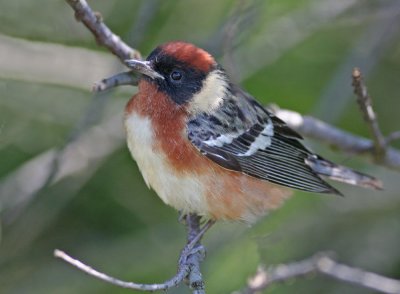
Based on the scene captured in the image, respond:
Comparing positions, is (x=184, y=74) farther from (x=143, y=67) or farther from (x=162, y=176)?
(x=162, y=176)

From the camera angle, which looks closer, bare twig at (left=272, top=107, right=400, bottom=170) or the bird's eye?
the bird's eye

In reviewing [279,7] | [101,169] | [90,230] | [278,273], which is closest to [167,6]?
[279,7]

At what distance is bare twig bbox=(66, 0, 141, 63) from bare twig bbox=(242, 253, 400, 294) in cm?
150

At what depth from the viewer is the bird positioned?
4.75 m

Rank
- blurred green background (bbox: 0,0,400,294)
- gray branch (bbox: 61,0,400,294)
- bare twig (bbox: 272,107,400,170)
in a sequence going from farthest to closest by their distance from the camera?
blurred green background (bbox: 0,0,400,294), bare twig (bbox: 272,107,400,170), gray branch (bbox: 61,0,400,294)

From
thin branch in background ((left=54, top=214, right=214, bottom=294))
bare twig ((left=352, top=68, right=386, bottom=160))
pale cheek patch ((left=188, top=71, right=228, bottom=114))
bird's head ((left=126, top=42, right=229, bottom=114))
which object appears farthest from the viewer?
pale cheek patch ((left=188, top=71, right=228, bottom=114))

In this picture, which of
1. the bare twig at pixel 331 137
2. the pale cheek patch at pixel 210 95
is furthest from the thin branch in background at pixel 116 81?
the bare twig at pixel 331 137

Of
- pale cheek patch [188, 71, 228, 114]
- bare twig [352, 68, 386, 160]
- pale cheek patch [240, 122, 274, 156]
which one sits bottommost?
pale cheek patch [240, 122, 274, 156]

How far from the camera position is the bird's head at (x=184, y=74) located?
16.0 ft

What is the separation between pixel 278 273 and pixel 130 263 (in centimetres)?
158

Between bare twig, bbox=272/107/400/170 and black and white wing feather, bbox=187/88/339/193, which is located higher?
bare twig, bbox=272/107/400/170

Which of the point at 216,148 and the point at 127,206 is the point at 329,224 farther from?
the point at 216,148

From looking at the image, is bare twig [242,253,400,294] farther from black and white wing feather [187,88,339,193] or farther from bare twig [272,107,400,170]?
bare twig [272,107,400,170]

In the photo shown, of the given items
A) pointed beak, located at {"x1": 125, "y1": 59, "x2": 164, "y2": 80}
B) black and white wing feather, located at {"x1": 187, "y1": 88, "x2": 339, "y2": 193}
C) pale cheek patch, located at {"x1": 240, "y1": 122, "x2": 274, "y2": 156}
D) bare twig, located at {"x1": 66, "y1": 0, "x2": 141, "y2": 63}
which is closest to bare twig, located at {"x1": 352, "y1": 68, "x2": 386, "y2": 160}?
black and white wing feather, located at {"x1": 187, "y1": 88, "x2": 339, "y2": 193}
